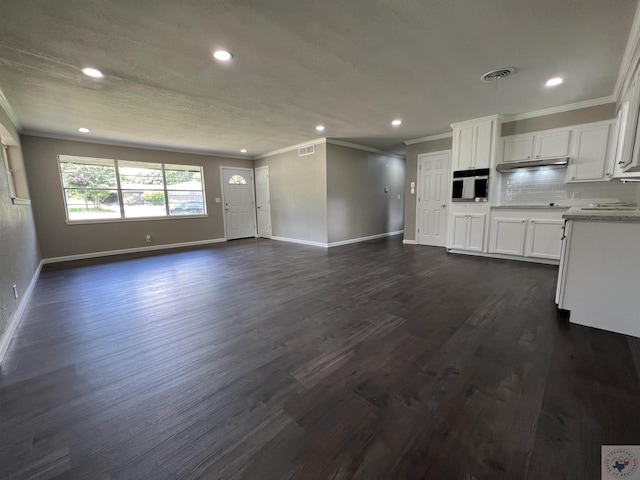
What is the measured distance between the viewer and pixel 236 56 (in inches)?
99.0

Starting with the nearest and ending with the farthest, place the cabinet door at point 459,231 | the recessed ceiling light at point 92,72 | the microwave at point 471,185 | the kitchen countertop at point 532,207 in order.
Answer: the recessed ceiling light at point 92,72
the kitchen countertop at point 532,207
the microwave at point 471,185
the cabinet door at point 459,231

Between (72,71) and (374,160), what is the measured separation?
6.31m

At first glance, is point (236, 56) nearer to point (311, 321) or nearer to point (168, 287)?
point (311, 321)

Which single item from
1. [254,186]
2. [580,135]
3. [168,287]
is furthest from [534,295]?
[254,186]

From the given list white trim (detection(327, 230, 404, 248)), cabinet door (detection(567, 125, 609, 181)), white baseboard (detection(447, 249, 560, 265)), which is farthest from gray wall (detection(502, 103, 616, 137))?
white trim (detection(327, 230, 404, 248))

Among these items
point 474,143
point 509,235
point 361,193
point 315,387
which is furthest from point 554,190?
point 315,387

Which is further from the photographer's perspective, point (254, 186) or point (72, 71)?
point (254, 186)

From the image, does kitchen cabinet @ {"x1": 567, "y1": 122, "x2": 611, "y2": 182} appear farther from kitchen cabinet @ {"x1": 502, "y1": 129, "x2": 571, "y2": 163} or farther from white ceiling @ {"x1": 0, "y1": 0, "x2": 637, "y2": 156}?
white ceiling @ {"x1": 0, "y1": 0, "x2": 637, "y2": 156}

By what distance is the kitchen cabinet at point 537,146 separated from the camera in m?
4.23

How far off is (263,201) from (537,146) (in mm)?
6656

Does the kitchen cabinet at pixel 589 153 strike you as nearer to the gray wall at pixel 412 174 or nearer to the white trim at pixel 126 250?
the gray wall at pixel 412 174

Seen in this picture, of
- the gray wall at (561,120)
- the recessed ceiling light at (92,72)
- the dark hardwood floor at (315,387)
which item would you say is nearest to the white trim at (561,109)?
the gray wall at (561,120)

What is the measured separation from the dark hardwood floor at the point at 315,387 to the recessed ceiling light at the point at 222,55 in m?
2.55

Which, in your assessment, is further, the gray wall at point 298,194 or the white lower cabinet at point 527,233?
the gray wall at point 298,194
